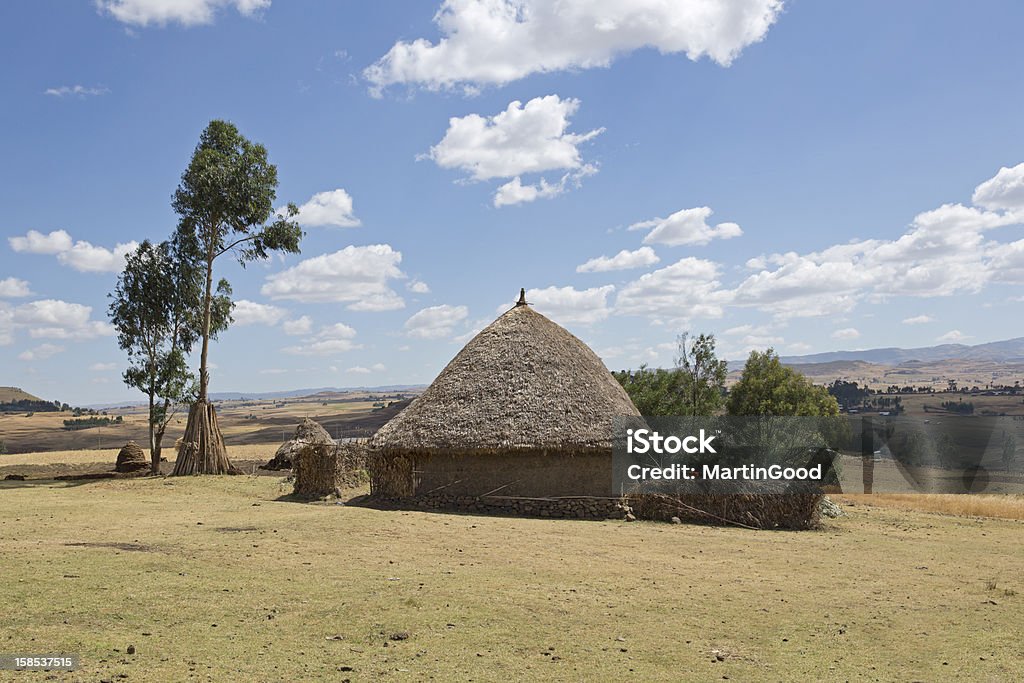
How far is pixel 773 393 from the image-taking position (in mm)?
35312

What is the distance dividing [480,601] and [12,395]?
574 feet

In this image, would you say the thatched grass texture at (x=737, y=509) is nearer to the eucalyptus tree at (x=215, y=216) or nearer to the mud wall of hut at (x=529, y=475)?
the mud wall of hut at (x=529, y=475)

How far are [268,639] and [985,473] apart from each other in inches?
1836

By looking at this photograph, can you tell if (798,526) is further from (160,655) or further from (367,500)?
(160,655)

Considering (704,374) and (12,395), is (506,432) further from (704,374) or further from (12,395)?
(12,395)

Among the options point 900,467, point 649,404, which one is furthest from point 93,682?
point 900,467

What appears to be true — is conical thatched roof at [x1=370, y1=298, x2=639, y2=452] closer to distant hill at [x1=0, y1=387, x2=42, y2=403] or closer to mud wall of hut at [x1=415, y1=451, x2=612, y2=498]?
mud wall of hut at [x1=415, y1=451, x2=612, y2=498]

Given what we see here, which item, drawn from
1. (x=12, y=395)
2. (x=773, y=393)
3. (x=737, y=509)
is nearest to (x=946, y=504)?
(x=773, y=393)

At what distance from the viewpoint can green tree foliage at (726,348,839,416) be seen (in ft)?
115

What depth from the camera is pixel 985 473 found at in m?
44.0

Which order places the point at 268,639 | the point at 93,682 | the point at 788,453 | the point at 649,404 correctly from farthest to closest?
the point at 649,404
the point at 788,453
the point at 268,639
the point at 93,682

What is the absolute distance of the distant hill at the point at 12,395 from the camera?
148 metres

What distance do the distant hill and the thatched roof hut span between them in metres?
152

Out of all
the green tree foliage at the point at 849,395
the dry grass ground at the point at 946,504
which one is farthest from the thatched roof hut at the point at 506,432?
the green tree foliage at the point at 849,395
